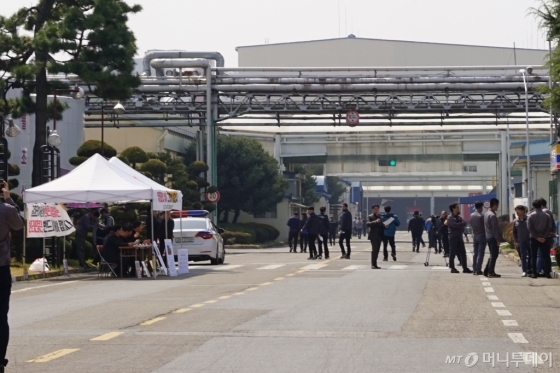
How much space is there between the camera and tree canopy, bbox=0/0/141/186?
108 ft

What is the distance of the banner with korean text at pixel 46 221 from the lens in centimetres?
2834

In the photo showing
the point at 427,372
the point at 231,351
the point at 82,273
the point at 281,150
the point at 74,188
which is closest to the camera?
the point at 427,372

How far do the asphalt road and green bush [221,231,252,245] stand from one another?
115ft

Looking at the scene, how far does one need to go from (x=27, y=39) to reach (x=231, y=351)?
978 inches

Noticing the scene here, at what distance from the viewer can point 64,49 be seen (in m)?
33.4

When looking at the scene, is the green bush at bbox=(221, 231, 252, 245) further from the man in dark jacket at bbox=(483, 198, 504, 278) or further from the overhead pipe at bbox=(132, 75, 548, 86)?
the man in dark jacket at bbox=(483, 198, 504, 278)

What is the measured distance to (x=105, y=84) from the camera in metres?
34.1

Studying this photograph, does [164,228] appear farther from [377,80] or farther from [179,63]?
[179,63]

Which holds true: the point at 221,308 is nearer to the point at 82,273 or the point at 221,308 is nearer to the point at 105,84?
the point at 82,273

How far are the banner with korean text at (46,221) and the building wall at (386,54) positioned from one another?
3368 inches

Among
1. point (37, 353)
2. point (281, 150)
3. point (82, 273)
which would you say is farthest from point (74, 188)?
point (281, 150)

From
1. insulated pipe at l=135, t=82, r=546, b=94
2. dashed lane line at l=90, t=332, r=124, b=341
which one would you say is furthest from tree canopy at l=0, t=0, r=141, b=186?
dashed lane line at l=90, t=332, r=124, b=341

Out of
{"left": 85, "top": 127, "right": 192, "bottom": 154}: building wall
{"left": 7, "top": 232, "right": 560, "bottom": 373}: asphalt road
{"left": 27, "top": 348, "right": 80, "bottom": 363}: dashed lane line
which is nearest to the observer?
{"left": 7, "top": 232, "right": 560, "bottom": 373}: asphalt road

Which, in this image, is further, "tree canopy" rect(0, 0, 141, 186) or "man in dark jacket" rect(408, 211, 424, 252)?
"man in dark jacket" rect(408, 211, 424, 252)
